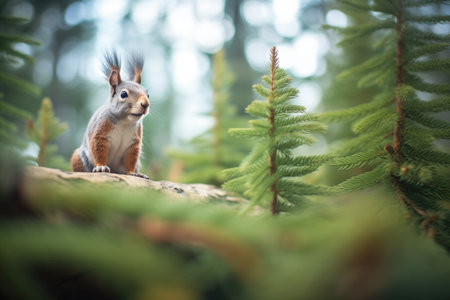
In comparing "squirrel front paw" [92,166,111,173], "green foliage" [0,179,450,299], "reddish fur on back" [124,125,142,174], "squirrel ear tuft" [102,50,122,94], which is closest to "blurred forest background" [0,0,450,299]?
"green foliage" [0,179,450,299]

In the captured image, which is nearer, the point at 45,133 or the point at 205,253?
the point at 205,253

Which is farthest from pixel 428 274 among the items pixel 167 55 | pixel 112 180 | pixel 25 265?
pixel 167 55

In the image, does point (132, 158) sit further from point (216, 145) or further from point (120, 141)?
point (216, 145)

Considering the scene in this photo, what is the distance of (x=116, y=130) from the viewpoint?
1828 mm

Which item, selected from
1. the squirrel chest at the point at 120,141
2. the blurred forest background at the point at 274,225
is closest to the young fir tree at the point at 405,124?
the blurred forest background at the point at 274,225

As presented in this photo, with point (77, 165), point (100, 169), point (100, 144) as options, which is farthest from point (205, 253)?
point (77, 165)

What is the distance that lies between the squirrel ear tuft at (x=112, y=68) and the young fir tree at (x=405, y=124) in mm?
1391

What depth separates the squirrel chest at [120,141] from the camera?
5.99ft

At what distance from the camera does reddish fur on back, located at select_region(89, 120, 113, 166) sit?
1.74 metres

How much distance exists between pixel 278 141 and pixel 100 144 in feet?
4.09

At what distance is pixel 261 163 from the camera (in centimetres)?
98

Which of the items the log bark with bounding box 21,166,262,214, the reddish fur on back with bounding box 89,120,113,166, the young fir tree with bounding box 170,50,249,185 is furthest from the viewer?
the young fir tree with bounding box 170,50,249,185

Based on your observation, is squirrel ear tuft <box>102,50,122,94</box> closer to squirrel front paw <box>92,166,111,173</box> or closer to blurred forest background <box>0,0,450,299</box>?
blurred forest background <box>0,0,450,299</box>

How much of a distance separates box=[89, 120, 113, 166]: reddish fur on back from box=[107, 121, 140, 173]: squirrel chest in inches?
1.2
